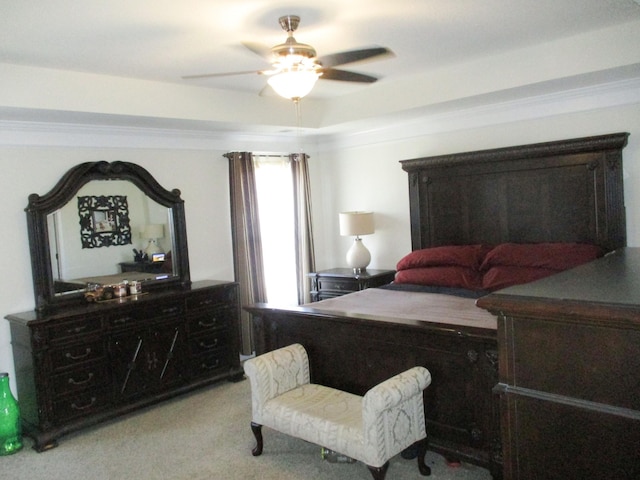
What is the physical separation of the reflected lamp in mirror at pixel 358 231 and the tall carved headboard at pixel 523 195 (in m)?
0.46

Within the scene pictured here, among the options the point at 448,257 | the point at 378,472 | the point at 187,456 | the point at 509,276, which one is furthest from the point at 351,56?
the point at 187,456

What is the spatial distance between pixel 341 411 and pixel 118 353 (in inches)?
75.7

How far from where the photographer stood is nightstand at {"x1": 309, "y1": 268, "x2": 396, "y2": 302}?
5055 mm

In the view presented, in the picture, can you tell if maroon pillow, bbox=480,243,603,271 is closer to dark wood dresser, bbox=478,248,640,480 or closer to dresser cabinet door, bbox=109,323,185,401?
dresser cabinet door, bbox=109,323,185,401

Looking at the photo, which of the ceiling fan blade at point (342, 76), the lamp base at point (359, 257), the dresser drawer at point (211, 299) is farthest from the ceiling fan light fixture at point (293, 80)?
the lamp base at point (359, 257)

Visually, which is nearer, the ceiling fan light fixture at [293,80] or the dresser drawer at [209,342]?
the ceiling fan light fixture at [293,80]

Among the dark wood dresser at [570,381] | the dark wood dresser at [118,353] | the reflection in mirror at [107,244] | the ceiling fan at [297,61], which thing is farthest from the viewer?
the reflection in mirror at [107,244]

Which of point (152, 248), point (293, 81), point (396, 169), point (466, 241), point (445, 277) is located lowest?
point (445, 277)

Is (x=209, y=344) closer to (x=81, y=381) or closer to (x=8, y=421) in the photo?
(x=81, y=381)

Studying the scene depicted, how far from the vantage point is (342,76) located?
9.46 feet

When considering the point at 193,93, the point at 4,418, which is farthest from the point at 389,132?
the point at 4,418

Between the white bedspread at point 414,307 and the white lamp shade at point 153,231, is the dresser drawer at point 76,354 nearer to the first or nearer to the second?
the white lamp shade at point 153,231

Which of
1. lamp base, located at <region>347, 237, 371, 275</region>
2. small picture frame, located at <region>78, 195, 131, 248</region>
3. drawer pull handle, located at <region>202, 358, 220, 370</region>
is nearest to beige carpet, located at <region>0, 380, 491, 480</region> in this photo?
drawer pull handle, located at <region>202, 358, 220, 370</region>

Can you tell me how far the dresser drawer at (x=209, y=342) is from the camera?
173 inches
